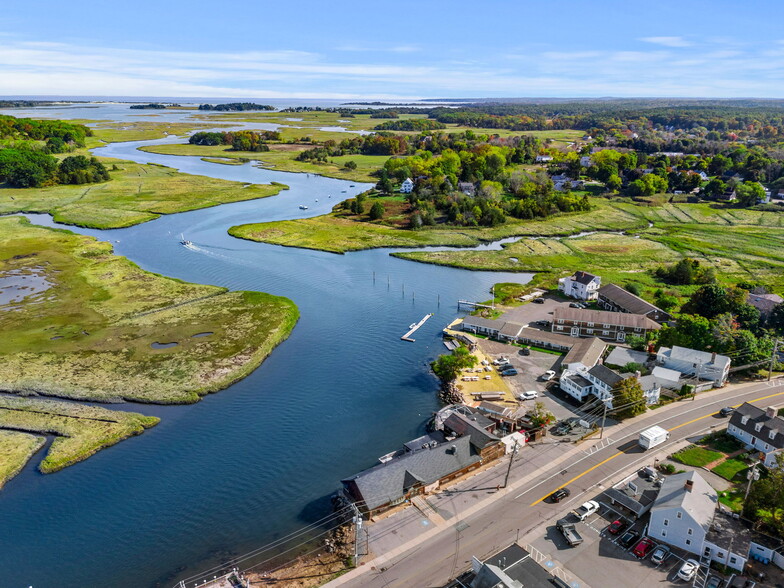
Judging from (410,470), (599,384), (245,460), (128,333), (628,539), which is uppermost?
(599,384)

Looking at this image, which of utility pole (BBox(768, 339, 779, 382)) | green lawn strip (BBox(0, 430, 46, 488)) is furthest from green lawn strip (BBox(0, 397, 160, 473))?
utility pole (BBox(768, 339, 779, 382))

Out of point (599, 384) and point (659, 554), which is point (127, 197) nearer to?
point (599, 384)

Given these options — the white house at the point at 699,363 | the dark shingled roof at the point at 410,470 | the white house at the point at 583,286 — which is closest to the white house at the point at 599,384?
the white house at the point at 699,363

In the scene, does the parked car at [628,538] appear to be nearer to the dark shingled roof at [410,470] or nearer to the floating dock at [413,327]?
the dark shingled roof at [410,470]

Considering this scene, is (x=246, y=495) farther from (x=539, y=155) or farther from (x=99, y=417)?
(x=539, y=155)

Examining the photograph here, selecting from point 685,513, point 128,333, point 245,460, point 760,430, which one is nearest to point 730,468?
point 760,430

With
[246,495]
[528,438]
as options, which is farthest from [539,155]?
[246,495]
